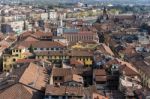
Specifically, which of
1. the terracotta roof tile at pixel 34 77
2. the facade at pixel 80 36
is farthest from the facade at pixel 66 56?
the facade at pixel 80 36

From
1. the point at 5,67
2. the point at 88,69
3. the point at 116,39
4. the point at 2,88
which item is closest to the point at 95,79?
the point at 88,69

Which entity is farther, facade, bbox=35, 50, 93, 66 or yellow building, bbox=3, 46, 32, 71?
facade, bbox=35, 50, 93, 66

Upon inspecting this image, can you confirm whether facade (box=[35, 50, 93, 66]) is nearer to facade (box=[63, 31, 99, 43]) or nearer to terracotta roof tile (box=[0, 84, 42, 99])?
terracotta roof tile (box=[0, 84, 42, 99])

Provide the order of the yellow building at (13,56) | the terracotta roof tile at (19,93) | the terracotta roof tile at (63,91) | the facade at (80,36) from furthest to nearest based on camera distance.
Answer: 1. the facade at (80,36)
2. the yellow building at (13,56)
3. the terracotta roof tile at (19,93)
4. the terracotta roof tile at (63,91)

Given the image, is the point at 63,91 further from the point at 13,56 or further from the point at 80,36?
the point at 80,36

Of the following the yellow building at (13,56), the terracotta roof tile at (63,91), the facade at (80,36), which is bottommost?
the facade at (80,36)

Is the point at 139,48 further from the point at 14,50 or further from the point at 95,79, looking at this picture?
the point at 95,79

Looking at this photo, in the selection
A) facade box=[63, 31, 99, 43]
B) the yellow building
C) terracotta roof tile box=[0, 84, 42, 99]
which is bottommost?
facade box=[63, 31, 99, 43]

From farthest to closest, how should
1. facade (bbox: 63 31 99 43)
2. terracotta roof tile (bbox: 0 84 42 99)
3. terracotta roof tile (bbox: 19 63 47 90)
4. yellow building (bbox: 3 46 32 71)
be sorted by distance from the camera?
facade (bbox: 63 31 99 43) < yellow building (bbox: 3 46 32 71) < terracotta roof tile (bbox: 19 63 47 90) < terracotta roof tile (bbox: 0 84 42 99)

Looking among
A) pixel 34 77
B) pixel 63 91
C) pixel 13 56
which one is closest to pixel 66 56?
pixel 13 56

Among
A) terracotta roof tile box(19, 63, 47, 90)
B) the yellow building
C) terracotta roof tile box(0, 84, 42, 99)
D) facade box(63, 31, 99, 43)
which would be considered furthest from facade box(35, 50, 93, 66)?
facade box(63, 31, 99, 43)

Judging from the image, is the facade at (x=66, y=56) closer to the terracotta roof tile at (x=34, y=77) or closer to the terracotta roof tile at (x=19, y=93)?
the terracotta roof tile at (x=34, y=77)
